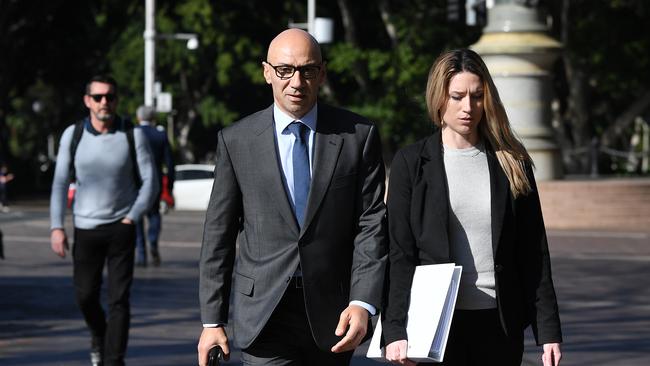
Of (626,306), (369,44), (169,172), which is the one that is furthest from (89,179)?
(369,44)

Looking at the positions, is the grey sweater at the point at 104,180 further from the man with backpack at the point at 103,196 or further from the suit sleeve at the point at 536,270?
the suit sleeve at the point at 536,270

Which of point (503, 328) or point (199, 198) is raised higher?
point (503, 328)

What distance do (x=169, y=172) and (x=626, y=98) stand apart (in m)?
40.0

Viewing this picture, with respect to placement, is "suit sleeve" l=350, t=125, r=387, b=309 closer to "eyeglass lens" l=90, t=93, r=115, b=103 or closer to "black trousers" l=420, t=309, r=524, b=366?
"black trousers" l=420, t=309, r=524, b=366

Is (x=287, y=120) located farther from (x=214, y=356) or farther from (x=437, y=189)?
(x=214, y=356)

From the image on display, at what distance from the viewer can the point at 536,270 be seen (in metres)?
4.96

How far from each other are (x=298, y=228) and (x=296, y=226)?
0.04 feet

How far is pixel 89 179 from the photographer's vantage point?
28.4ft

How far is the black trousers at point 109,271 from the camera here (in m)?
8.46

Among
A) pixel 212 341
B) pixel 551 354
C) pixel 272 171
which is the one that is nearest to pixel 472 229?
pixel 551 354

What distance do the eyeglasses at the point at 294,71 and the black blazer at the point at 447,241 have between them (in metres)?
0.48

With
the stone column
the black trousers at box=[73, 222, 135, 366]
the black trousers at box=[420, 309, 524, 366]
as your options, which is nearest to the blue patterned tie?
the black trousers at box=[420, 309, 524, 366]

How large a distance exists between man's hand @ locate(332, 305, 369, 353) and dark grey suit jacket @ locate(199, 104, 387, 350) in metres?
0.04

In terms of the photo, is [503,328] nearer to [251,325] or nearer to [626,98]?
[251,325]
